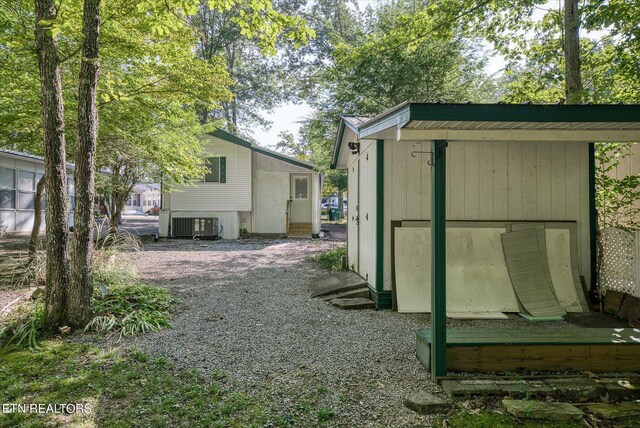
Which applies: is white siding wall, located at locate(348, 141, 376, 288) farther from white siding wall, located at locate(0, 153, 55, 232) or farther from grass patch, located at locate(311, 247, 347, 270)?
white siding wall, located at locate(0, 153, 55, 232)

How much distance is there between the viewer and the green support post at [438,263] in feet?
9.81

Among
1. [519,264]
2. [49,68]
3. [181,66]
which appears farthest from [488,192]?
[49,68]

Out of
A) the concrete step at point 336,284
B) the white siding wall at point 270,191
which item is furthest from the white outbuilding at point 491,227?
the white siding wall at point 270,191

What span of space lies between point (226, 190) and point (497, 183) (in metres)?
11.1

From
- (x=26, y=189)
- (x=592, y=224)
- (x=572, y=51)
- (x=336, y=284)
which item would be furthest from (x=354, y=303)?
(x=26, y=189)

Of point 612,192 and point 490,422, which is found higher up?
point 612,192

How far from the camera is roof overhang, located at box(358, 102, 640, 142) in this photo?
2980 millimetres

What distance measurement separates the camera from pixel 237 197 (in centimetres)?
1470

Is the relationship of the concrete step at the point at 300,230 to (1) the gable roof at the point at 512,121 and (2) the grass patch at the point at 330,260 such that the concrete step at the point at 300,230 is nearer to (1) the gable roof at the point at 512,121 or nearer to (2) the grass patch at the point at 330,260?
(2) the grass patch at the point at 330,260

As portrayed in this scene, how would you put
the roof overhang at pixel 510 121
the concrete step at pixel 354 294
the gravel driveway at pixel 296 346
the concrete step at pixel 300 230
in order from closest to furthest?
the gravel driveway at pixel 296 346
the roof overhang at pixel 510 121
the concrete step at pixel 354 294
the concrete step at pixel 300 230

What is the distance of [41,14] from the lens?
409 centimetres

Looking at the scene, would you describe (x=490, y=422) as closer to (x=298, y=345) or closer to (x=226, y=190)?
(x=298, y=345)

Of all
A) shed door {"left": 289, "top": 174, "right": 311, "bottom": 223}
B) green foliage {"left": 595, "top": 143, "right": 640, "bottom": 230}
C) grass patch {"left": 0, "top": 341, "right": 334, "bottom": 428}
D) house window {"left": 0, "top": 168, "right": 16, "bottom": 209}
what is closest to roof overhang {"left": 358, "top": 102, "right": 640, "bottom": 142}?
grass patch {"left": 0, "top": 341, "right": 334, "bottom": 428}

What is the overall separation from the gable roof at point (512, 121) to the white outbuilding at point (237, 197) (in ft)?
37.9
